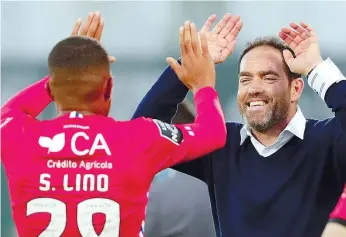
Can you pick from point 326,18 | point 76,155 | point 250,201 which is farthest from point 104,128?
point 326,18

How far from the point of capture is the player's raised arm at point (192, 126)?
10.4 feet

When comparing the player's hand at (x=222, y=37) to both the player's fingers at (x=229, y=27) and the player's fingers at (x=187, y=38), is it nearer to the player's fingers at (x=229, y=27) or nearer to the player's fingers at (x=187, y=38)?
the player's fingers at (x=229, y=27)

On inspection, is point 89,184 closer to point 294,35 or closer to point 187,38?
point 187,38

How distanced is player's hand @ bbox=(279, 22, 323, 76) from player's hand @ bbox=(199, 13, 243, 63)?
0.25 m

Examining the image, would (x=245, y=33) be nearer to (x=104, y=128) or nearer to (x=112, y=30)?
(x=112, y=30)

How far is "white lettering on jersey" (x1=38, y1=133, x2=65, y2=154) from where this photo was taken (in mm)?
3127

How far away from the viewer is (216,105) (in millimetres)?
3320

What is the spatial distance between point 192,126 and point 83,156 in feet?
1.42

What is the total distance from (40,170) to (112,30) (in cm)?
604

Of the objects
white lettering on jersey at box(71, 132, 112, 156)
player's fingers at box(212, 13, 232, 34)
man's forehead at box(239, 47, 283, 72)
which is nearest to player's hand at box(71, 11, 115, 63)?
player's fingers at box(212, 13, 232, 34)

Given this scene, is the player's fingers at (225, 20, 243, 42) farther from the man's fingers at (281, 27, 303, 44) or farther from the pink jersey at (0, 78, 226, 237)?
the pink jersey at (0, 78, 226, 237)

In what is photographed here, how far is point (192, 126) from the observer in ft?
10.7

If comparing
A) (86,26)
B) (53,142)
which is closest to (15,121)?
(53,142)

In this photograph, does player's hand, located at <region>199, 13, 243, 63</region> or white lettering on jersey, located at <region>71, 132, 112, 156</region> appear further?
player's hand, located at <region>199, 13, 243, 63</region>
